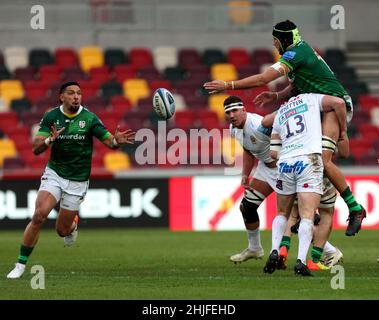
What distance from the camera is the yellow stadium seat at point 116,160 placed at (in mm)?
26547

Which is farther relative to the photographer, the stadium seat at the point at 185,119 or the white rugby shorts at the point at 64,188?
the stadium seat at the point at 185,119

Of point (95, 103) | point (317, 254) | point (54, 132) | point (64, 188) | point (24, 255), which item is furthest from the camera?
point (95, 103)

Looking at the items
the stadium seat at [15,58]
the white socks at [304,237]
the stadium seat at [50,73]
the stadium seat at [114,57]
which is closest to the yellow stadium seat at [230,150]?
the stadium seat at [114,57]

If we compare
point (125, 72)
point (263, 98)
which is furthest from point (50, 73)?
point (263, 98)

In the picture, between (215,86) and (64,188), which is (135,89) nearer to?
(64,188)

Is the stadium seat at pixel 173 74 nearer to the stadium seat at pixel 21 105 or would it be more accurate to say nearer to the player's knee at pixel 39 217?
the stadium seat at pixel 21 105

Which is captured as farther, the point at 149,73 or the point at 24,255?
the point at 149,73

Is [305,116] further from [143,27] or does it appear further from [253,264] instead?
[143,27]

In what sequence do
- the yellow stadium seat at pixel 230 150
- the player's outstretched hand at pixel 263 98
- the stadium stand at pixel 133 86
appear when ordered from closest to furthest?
1. the player's outstretched hand at pixel 263 98
2. the yellow stadium seat at pixel 230 150
3. the stadium stand at pixel 133 86

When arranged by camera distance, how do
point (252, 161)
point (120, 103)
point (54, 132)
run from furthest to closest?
point (120, 103), point (252, 161), point (54, 132)

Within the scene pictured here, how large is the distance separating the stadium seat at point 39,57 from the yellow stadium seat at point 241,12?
5.14 metres

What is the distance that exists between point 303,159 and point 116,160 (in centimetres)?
1424

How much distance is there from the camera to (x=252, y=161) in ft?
50.1

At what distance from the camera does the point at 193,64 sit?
3061 cm
